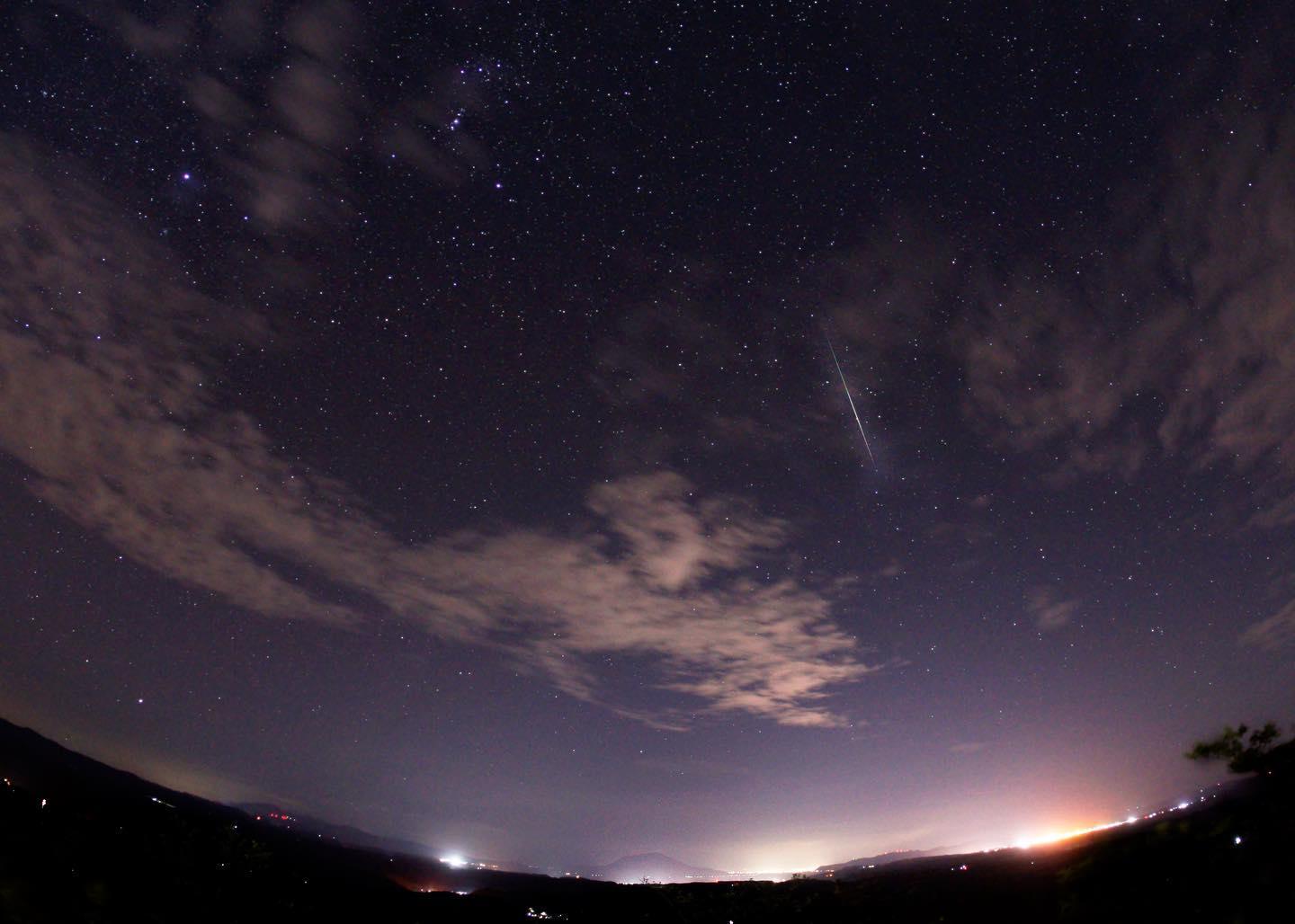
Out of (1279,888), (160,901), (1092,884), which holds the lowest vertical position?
(160,901)

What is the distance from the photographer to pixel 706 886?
39125 mm

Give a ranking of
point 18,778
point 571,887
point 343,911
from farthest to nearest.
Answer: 1. point 18,778
2. point 571,887
3. point 343,911

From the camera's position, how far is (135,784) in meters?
101

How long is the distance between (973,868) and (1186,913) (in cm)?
2049

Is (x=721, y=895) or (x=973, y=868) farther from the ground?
(x=973, y=868)

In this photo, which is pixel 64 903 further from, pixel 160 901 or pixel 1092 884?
pixel 1092 884

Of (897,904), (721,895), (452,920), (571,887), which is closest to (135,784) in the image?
(571,887)

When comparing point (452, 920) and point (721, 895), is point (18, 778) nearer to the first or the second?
point (452, 920)

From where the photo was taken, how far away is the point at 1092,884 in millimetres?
20016

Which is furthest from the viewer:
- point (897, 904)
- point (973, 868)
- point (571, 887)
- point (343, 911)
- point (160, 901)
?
point (571, 887)

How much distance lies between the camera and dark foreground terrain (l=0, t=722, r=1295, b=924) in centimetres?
1555

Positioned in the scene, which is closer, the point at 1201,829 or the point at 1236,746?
→ the point at 1201,829

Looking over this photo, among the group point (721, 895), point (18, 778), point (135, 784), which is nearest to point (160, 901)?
point (721, 895)

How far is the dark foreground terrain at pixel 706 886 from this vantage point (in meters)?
15.6
